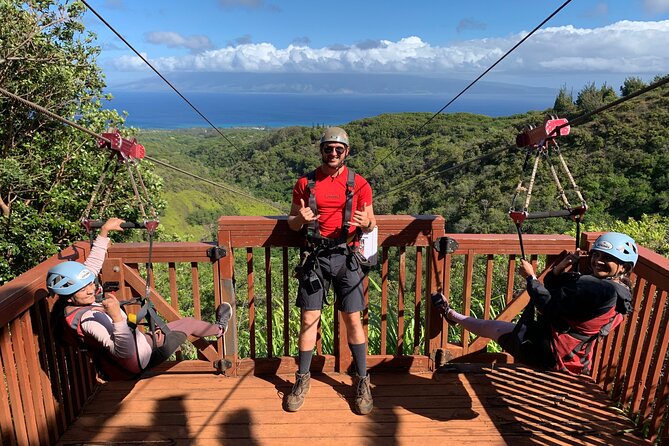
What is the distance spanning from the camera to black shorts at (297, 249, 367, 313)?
2.65m

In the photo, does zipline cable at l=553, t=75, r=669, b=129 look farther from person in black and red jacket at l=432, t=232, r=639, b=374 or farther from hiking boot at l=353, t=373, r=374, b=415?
hiking boot at l=353, t=373, r=374, b=415

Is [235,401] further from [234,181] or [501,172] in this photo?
[234,181]

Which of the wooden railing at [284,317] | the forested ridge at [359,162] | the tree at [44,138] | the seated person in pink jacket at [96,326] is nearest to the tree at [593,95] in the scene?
the forested ridge at [359,162]

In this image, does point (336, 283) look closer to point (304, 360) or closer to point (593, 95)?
point (304, 360)

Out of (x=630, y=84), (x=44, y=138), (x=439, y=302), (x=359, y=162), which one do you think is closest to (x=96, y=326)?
(x=439, y=302)

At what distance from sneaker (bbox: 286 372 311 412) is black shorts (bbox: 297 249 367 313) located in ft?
1.63

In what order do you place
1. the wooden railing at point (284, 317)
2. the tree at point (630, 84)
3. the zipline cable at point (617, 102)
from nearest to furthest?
the zipline cable at point (617, 102) < the wooden railing at point (284, 317) < the tree at point (630, 84)

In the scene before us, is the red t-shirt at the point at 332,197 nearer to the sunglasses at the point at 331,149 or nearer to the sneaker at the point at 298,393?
the sunglasses at the point at 331,149

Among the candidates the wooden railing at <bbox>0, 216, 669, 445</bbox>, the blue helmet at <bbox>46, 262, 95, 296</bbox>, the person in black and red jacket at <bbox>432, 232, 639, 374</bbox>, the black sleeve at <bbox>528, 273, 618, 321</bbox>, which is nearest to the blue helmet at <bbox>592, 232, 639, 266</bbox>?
the person in black and red jacket at <bbox>432, 232, 639, 374</bbox>

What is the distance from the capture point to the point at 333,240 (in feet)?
8.54

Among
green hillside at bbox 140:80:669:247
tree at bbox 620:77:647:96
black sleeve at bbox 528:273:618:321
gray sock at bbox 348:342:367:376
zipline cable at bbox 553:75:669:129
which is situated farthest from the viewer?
tree at bbox 620:77:647:96

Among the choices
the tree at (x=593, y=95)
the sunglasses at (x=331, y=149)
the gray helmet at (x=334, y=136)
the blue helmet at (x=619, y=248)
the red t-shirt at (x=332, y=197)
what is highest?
the tree at (x=593, y=95)

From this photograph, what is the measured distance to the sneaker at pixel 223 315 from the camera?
9.66ft

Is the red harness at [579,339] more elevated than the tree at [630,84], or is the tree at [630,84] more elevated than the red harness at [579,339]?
the tree at [630,84]
